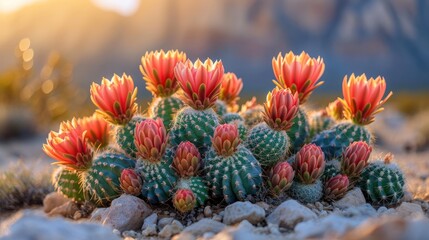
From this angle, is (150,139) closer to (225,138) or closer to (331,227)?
(225,138)

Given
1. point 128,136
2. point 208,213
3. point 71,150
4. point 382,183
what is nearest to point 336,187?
point 382,183

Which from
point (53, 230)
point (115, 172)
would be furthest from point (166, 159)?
point (53, 230)

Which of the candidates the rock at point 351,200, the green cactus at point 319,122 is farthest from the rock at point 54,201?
the rock at point 351,200

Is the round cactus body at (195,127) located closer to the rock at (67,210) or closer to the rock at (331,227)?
the rock at (67,210)

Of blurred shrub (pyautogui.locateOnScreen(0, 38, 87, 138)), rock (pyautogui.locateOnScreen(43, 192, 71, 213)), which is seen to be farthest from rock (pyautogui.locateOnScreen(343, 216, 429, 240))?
blurred shrub (pyautogui.locateOnScreen(0, 38, 87, 138))

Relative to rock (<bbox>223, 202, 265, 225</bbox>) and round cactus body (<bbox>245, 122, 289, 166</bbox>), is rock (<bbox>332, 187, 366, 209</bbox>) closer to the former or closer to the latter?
round cactus body (<bbox>245, 122, 289, 166</bbox>)

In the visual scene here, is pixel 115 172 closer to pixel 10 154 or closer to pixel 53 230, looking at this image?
pixel 53 230
